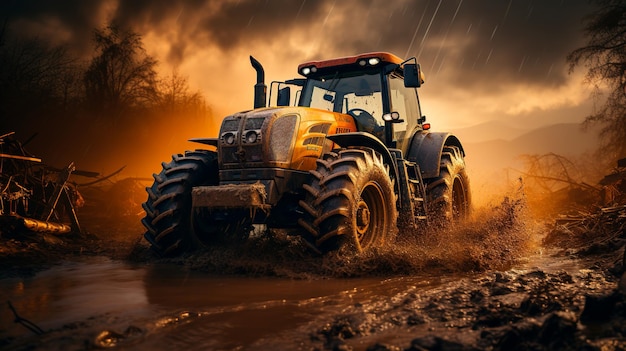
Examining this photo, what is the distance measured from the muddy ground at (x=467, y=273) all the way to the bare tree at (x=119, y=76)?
1958 centimetres

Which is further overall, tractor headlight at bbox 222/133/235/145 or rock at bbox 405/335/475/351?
tractor headlight at bbox 222/133/235/145

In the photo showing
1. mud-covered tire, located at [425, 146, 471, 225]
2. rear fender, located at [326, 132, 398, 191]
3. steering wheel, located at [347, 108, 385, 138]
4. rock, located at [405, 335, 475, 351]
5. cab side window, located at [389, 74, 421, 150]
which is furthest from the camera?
mud-covered tire, located at [425, 146, 471, 225]

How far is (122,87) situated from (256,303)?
93.4ft

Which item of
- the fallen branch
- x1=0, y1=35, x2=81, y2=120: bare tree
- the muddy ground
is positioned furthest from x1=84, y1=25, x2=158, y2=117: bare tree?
the fallen branch

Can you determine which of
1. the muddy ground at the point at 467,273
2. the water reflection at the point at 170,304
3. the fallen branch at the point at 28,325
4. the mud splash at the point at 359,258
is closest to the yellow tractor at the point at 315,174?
the mud splash at the point at 359,258

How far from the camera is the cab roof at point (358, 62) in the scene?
25.3 feet

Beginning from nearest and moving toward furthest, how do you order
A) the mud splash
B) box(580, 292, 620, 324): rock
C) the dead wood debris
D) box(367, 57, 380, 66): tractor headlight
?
box(580, 292, 620, 324): rock → the mud splash → the dead wood debris → box(367, 57, 380, 66): tractor headlight

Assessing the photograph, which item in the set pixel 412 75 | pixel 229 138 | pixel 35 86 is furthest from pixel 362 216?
pixel 35 86

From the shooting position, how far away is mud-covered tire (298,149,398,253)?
→ 5.43 metres

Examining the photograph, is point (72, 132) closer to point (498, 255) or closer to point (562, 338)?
point (498, 255)

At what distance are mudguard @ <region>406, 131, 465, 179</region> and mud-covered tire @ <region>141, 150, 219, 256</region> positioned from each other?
11.9 ft

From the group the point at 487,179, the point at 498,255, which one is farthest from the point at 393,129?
the point at 487,179

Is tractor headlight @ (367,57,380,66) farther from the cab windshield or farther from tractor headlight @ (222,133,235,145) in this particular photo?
tractor headlight @ (222,133,235,145)

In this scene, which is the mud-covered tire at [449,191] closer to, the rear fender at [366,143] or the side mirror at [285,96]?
the rear fender at [366,143]
